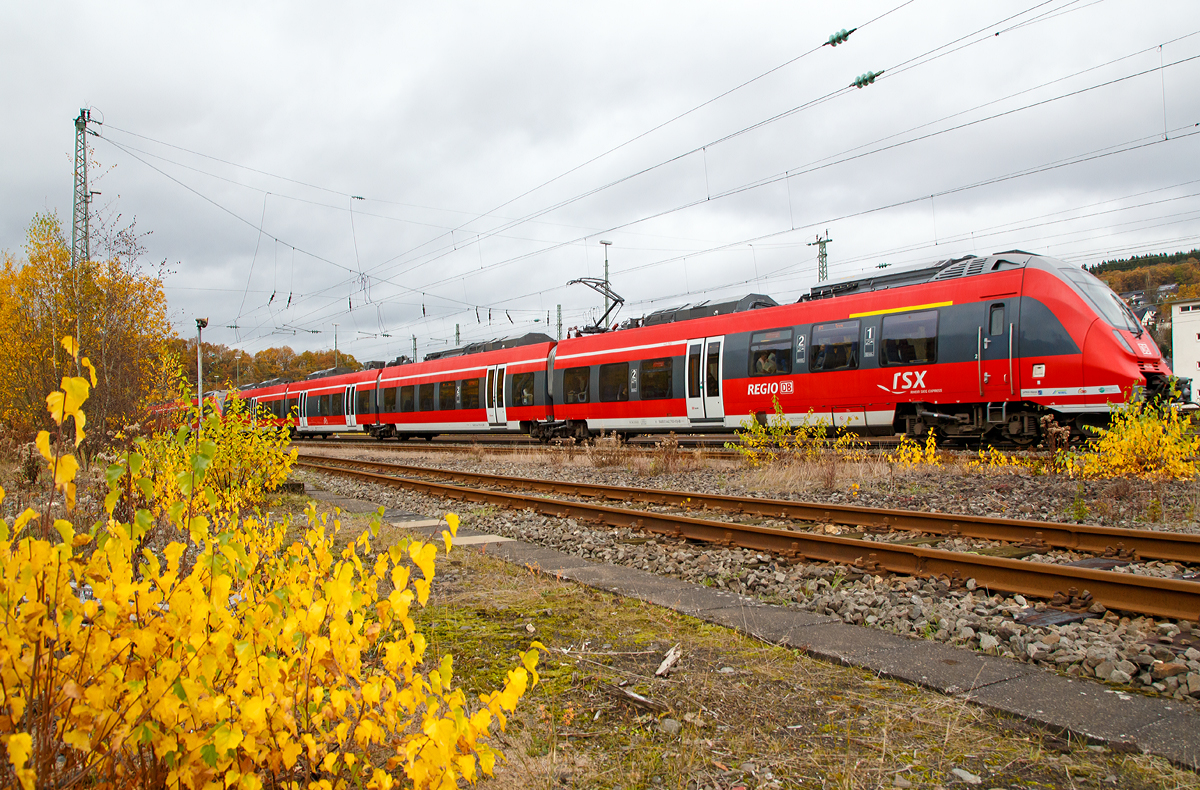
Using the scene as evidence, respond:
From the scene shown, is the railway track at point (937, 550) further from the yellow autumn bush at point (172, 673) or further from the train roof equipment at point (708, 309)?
the train roof equipment at point (708, 309)

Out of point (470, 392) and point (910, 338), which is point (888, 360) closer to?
point (910, 338)

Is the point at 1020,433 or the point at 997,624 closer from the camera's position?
the point at 997,624

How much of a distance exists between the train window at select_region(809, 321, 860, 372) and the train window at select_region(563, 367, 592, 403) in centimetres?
704

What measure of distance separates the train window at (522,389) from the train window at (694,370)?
657 centimetres

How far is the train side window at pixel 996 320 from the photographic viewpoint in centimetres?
1162

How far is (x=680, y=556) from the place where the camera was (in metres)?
6.59

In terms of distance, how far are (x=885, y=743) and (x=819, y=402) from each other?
11.8 m

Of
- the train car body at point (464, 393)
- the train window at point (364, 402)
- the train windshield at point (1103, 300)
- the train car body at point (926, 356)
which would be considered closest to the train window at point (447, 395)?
the train car body at point (464, 393)

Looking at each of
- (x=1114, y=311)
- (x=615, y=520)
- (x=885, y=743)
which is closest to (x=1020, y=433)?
(x=1114, y=311)

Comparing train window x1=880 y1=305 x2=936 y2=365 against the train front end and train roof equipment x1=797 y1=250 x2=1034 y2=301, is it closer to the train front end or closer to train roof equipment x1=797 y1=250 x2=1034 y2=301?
train roof equipment x1=797 y1=250 x2=1034 y2=301

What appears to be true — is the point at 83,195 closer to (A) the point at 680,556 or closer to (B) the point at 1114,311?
(A) the point at 680,556

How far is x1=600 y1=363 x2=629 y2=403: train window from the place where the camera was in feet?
59.9

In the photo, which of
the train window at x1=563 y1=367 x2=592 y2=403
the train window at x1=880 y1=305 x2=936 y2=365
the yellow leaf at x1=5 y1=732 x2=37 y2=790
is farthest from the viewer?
the train window at x1=563 y1=367 x2=592 y2=403

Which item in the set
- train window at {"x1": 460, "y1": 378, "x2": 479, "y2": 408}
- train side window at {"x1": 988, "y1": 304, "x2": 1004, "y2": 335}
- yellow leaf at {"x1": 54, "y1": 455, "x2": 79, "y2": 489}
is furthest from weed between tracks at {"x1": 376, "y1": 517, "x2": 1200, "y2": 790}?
train window at {"x1": 460, "y1": 378, "x2": 479, "y2": 408}
